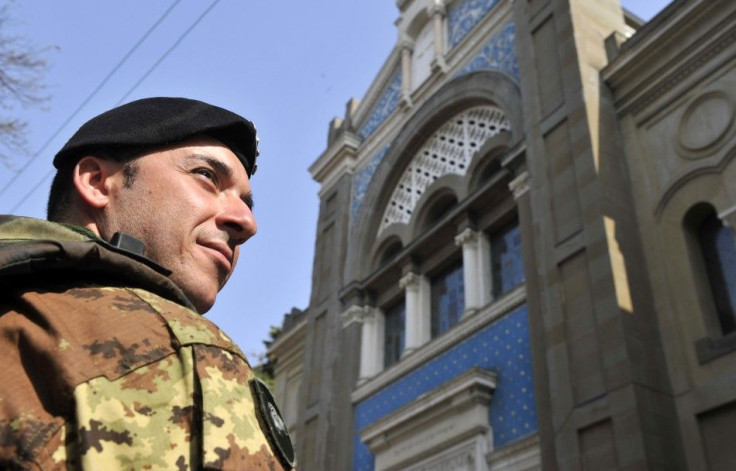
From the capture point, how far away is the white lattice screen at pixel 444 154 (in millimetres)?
11992

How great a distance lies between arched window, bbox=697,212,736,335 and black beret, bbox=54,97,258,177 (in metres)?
7.39

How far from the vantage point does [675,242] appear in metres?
8.24

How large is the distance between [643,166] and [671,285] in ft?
5.54

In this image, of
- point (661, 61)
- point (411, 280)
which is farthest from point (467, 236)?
point (661, 61)

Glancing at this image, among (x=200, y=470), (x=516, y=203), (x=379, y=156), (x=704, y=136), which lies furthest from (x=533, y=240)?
(x=200, y=470)

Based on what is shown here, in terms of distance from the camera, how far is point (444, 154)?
12.8 meters

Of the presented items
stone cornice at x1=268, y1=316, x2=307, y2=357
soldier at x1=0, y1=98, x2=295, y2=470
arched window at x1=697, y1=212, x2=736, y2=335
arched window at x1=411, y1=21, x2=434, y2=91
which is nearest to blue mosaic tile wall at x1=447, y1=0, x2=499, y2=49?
arched window at x1=411, y1=21, x2=434, y2=91

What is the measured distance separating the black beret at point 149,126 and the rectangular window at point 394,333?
1087 centimetres

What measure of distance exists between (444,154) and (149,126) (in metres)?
11.7

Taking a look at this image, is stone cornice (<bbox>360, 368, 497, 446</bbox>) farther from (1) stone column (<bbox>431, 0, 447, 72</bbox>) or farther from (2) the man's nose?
(2) the man's nose

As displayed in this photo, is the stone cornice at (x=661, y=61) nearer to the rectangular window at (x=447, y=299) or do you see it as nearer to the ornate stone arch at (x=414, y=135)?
the ornate stone arch at (x=414, y=135)

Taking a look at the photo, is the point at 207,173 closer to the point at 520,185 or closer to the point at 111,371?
the point at 111,371

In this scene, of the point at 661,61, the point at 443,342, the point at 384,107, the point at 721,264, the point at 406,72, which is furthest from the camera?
the point at 384,107

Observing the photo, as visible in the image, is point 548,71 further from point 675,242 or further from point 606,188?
point 675,242
